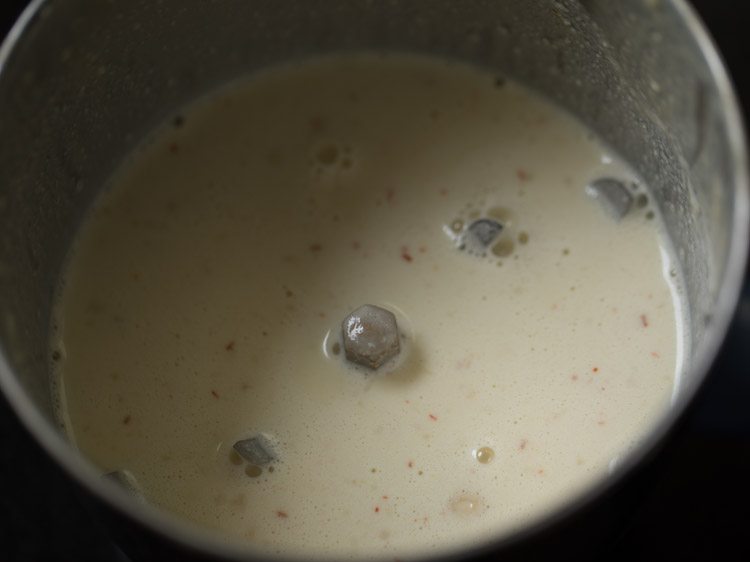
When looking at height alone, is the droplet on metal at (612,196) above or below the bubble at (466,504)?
above

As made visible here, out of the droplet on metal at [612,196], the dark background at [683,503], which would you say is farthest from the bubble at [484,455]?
the droplet on metal at [612,196]

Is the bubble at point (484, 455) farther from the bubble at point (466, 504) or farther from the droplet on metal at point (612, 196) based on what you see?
the droplet on metal at point (612, 196)

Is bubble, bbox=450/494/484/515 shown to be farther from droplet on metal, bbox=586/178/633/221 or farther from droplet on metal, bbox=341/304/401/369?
droplet on metal, bbox=586/178/633/221

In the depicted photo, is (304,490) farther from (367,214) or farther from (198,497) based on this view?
(367,214)

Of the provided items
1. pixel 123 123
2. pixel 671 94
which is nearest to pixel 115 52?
pixel 123 123

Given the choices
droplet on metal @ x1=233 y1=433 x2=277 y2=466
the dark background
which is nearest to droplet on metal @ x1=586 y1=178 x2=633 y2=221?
the dark background

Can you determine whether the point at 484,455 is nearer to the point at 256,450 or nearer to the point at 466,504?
the point at 466,504
